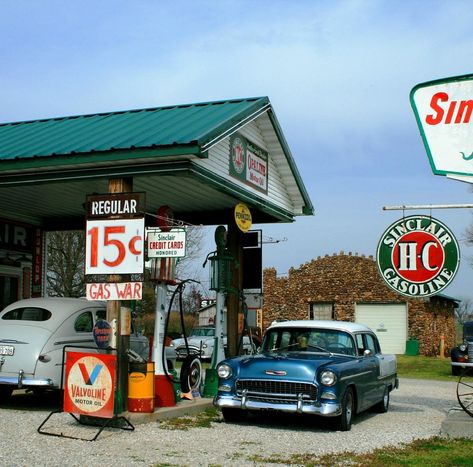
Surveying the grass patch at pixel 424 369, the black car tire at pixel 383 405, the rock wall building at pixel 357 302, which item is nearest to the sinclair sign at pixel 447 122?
the black car tire at pixel 383 405

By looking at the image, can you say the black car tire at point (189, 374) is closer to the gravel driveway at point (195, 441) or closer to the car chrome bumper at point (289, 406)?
the gravel driveway at point (195, 441)

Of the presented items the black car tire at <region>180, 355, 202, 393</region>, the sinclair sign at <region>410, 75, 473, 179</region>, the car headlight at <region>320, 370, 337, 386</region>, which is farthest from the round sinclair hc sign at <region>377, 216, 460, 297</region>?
the black car tire at <region>180, 355, 202, 393</region>

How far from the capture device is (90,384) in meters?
9.95

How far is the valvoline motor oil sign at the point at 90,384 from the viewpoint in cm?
982

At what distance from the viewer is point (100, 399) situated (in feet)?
32.3

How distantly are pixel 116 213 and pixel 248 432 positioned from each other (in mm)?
3541

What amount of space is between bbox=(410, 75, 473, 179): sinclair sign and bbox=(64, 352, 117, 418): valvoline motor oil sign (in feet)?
17.1

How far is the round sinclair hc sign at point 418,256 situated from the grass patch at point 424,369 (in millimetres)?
12963

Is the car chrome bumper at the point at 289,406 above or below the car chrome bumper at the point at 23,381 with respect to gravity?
below

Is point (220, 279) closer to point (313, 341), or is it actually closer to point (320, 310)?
point (313, 341)

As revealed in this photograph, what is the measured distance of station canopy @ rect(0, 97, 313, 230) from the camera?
36.0 ft

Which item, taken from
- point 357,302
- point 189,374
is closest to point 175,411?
point 189,374

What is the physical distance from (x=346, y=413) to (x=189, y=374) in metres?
3.05

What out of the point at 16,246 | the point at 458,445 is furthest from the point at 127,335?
the point at 16,246
